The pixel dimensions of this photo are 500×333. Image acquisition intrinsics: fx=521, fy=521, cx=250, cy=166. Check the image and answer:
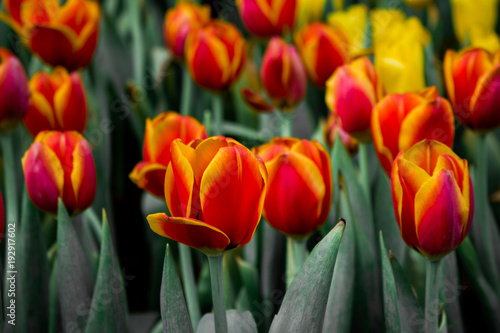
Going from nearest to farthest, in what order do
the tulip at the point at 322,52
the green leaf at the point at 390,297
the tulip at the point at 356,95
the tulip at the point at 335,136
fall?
the green leaf at the point at 390,297
the tulip at the point at 356,95
the tulip at the point at 335,136
the tulip at the point at 322,52

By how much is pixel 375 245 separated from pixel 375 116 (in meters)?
0.18

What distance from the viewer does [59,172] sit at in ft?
1.70

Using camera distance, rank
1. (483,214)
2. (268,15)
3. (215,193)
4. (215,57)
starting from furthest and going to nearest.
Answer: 1. (268,15)
2. (215,57)
3. (483,214)
4. (215,193)

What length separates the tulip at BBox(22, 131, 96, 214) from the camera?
515 millimetres

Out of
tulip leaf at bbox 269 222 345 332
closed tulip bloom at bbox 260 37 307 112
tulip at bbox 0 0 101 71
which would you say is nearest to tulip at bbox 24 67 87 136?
tulip at bbox 0 0 101 71

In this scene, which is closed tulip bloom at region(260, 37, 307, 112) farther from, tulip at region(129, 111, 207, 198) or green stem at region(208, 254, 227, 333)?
green stem at region(208, 254, 227, 333)

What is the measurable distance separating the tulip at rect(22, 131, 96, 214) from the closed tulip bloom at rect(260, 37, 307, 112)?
32 cm

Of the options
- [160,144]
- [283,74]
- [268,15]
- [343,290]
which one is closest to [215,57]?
[283,74]

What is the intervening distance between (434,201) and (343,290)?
6.7 inches

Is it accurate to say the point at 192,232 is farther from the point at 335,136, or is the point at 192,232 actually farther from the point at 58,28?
the point at 58,28

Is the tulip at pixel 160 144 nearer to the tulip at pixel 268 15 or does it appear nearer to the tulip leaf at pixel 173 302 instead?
the tulip leaf at pixel 173 302

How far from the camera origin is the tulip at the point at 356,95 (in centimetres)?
58

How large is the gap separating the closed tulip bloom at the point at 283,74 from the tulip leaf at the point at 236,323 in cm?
38

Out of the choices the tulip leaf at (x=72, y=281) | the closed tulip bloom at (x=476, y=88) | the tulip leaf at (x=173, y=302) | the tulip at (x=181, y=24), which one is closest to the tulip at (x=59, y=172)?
the tulip leaf at (x=72, y=281)
